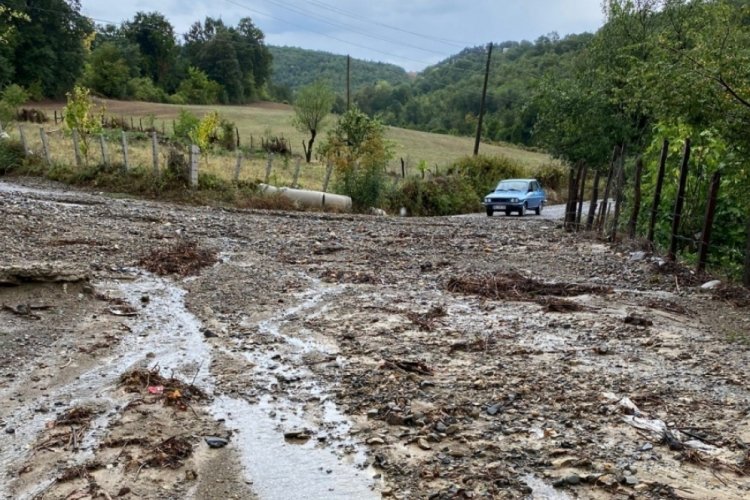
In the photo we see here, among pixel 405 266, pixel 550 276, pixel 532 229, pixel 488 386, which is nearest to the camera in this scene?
pixel 488 386

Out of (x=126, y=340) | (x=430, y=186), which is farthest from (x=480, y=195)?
(x=126, y=340)

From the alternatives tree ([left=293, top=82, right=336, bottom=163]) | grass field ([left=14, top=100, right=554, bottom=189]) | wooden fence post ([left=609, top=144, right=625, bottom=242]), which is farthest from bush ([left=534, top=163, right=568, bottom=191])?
wooden fence post ([left=609, top=144, right=625, bottom=242])

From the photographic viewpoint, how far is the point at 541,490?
11.8 feet

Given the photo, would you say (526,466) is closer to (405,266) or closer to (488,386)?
(488,386)

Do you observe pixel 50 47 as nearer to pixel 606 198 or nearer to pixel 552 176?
pixel 552 176

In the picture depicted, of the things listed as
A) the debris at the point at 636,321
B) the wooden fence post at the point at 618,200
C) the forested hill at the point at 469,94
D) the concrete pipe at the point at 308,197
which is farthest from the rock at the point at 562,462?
the forested hill at the point at 469,94

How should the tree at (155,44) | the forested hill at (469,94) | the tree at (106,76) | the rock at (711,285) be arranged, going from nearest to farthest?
the rock at (711,285) → the tree at (106,76) → the forested hill at (469,94) → the tree at (155,44)

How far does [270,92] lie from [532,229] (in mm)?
106225

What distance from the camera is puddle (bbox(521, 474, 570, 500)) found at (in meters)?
3.52

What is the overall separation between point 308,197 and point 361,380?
55.8 ft

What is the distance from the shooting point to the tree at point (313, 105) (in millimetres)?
48781

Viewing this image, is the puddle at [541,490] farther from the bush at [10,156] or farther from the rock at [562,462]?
the bush at [10,156]

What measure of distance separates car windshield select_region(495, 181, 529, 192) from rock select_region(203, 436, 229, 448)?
23.8 meters

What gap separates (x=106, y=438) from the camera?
4.18 m
